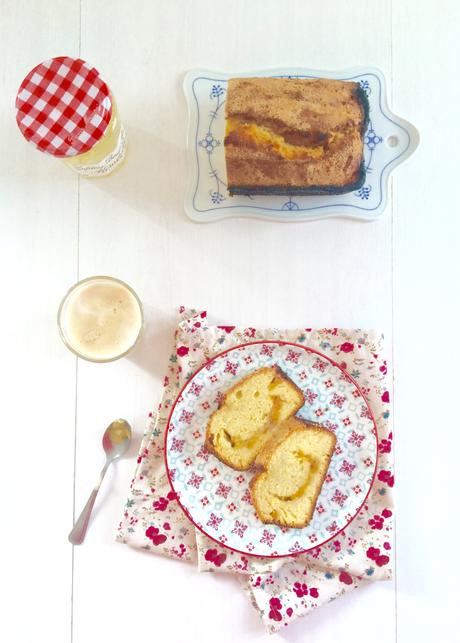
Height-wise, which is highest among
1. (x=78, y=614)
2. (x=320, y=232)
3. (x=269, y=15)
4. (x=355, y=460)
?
(x=269, y=15)

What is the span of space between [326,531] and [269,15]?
100 cm

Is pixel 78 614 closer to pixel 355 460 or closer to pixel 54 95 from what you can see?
pixel 355 460

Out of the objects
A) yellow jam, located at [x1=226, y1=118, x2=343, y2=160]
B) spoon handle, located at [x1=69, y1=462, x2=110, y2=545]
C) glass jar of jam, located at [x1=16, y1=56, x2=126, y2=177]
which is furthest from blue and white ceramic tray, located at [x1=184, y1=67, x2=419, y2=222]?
spoon handle, located at [x1=69, y1=462, x2=110, y2=545]

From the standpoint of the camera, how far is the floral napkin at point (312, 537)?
3.91ft

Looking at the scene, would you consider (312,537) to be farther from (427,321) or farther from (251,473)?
(427,321)

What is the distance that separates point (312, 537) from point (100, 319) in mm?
560

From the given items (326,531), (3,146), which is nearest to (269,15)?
(3,146)

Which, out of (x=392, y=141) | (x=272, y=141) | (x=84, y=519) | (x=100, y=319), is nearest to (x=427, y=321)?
(x=392, y=141)

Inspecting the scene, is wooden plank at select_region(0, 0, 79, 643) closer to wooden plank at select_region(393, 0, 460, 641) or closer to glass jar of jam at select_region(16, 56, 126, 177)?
glass jar of jam at select_region(16, 56, 126, 177)

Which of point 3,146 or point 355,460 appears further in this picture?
point 3,146

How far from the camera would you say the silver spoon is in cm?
122

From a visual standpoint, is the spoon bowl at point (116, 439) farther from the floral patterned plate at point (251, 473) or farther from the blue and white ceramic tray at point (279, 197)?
the blue and white ceramic tray at point (279, 197)

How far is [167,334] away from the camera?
1258 mm

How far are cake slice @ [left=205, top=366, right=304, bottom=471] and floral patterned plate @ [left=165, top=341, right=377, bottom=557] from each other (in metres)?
0.03
